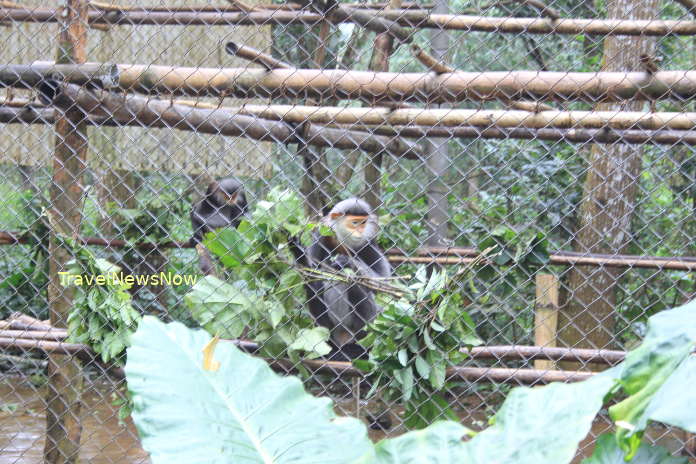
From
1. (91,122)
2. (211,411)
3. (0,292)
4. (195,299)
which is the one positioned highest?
(91,122)

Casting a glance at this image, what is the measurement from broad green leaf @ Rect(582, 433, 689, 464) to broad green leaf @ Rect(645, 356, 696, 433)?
0.32 ft

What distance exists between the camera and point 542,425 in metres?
0.90

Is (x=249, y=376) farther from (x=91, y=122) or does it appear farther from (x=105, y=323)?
(x=91, y=122)

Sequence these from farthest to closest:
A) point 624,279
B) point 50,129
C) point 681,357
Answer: point 624,279 < point 50,129 < point 681,357

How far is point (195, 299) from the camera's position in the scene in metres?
2.61

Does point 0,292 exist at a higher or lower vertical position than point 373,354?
lower

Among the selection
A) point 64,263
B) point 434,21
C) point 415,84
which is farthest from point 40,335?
point 434,21

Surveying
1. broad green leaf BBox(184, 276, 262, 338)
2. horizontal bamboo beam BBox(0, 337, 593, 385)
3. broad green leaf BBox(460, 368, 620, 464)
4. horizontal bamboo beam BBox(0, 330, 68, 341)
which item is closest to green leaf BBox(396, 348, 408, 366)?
horizontal bamboo beam BBox(0, 337, 593, 385)

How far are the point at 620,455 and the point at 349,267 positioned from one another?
252cm

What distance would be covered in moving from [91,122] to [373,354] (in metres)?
1.44

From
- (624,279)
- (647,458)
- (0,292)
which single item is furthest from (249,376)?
(0,292)

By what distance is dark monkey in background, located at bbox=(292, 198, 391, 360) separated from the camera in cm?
338

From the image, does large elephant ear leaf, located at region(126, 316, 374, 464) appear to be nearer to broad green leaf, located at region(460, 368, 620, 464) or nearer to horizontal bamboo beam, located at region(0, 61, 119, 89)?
broad green leaf, located at region(460, 368, 620, 464)

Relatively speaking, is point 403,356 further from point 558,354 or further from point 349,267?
point 349,267
